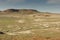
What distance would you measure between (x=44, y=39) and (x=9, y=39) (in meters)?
5.17

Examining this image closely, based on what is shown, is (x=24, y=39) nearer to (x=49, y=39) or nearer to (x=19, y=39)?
(x=19, y=39)

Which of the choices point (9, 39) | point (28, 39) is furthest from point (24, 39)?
point (9, 39)

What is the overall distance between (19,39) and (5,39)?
6.73ft

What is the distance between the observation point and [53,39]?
26.0m

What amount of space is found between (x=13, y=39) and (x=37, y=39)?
3.48m

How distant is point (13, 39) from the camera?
82.7 feet

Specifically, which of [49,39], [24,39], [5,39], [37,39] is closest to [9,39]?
[5,39]

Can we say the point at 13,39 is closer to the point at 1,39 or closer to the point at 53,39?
the point at 1,39

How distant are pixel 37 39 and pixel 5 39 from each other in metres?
4.66

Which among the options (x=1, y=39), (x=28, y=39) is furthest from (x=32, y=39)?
(x=1, y=39)

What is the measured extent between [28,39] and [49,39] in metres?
3.16

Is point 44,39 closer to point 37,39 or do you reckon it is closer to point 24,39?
point 37,39

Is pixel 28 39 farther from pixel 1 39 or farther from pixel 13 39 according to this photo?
pixel 1 39

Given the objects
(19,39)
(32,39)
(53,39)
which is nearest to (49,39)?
(53,39)
